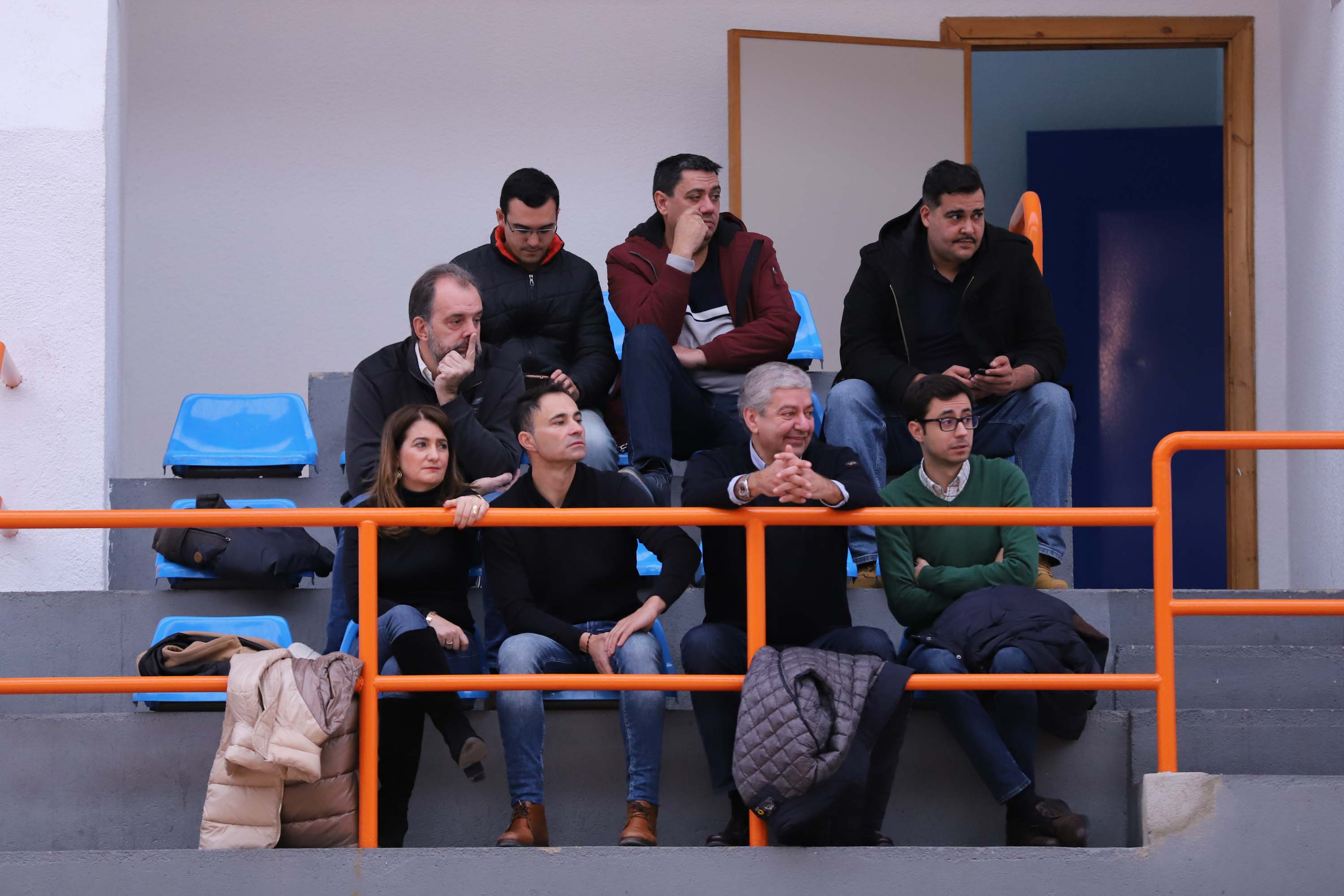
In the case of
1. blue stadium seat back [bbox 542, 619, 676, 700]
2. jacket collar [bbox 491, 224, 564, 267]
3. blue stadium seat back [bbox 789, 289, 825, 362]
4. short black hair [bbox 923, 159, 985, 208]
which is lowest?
blue stadium seat back [bbox 542, 619, 676, 700]

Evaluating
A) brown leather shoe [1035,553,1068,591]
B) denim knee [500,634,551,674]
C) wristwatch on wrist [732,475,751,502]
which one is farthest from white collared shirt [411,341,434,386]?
brown leather shoe [1035,553,1068,591]

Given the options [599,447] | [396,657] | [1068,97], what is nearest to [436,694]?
[396,657]

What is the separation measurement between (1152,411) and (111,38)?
17.9ft

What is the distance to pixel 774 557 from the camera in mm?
3916

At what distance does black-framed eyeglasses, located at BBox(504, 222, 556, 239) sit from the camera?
5195mm

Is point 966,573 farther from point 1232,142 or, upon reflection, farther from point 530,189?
point 1232,142

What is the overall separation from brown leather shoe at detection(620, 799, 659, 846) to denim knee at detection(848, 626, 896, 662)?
2.01ft

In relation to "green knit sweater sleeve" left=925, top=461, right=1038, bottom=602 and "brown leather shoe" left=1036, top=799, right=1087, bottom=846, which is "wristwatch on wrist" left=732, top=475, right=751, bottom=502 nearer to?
"green knit sweater sleeve" left=925, top=461, right=1038, bottom=602

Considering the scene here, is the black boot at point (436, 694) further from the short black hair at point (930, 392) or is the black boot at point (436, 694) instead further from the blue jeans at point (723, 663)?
the short black hair at point (930, 392)

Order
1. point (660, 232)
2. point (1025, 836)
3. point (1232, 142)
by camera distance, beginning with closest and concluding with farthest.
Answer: point (1025, 836) → point (660, 232) → point (1232, 142)

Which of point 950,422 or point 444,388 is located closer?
point 950,422

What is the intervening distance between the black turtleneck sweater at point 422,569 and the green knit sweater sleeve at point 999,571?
109cm

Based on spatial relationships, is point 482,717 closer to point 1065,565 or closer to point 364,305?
point 1065,565

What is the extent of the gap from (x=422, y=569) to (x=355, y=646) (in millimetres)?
252
